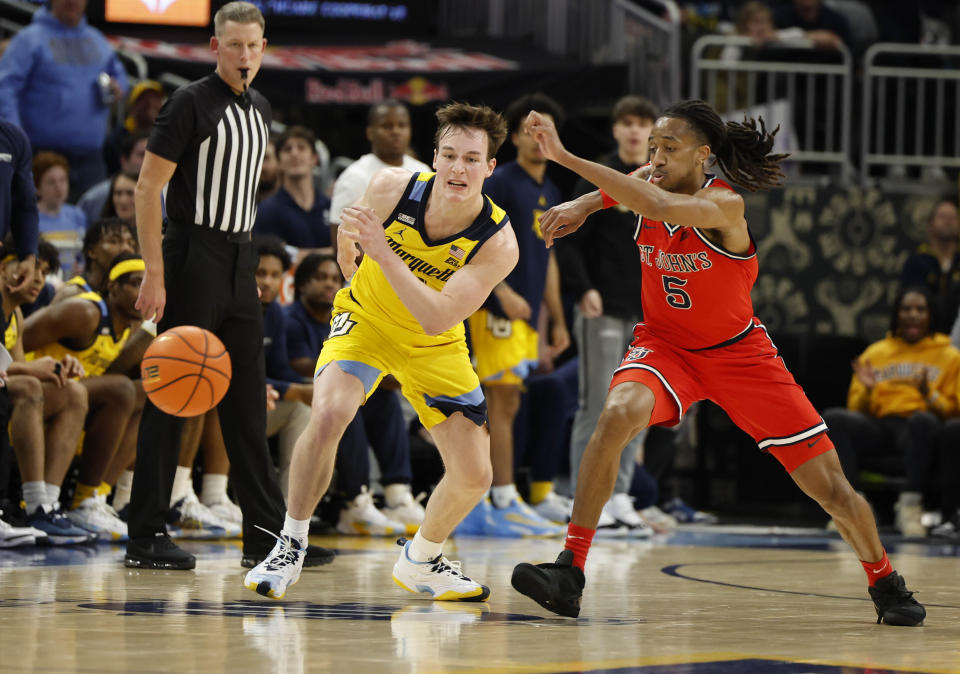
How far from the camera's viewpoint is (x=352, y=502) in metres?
8.35

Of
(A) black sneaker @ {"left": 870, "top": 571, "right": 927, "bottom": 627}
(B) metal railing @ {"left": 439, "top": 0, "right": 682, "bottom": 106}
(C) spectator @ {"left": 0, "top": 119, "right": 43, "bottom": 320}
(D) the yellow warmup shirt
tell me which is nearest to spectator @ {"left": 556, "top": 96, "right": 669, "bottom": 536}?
(D) the yellow warmup shirt

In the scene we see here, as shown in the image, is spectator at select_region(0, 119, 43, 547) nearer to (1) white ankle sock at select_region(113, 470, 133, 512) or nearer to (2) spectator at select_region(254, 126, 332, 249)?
(1) white ankle sock at select_region(113, 470, 133, 512)

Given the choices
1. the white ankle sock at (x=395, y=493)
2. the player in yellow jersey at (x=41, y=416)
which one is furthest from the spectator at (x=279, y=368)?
the player in yellow jersey at (x=41, y=416)

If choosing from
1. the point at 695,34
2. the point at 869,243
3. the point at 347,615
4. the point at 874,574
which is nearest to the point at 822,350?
the point at 869,243

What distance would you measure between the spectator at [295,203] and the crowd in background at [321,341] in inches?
0.6

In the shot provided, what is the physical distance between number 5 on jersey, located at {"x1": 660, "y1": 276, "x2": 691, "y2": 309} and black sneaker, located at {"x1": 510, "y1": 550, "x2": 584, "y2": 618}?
109 centimetres

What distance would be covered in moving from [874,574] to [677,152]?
5.76 ft

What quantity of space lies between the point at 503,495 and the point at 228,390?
3099 mm

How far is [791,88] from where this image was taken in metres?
12.2

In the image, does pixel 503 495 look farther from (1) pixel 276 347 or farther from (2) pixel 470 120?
(2) pixel 470 120

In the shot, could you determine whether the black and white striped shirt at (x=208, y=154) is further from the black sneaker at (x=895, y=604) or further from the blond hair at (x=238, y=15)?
the black sneaker at (x=895, y=604)

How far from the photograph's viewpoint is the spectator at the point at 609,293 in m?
8.84

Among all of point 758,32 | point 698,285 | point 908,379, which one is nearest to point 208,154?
point 698,285

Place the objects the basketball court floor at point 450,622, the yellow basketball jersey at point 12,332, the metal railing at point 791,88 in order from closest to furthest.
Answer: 1. the basketball court floor at point 450,622
2. the yellow basketball jersey at point 12,332
3. the metal railing at point 791,88
